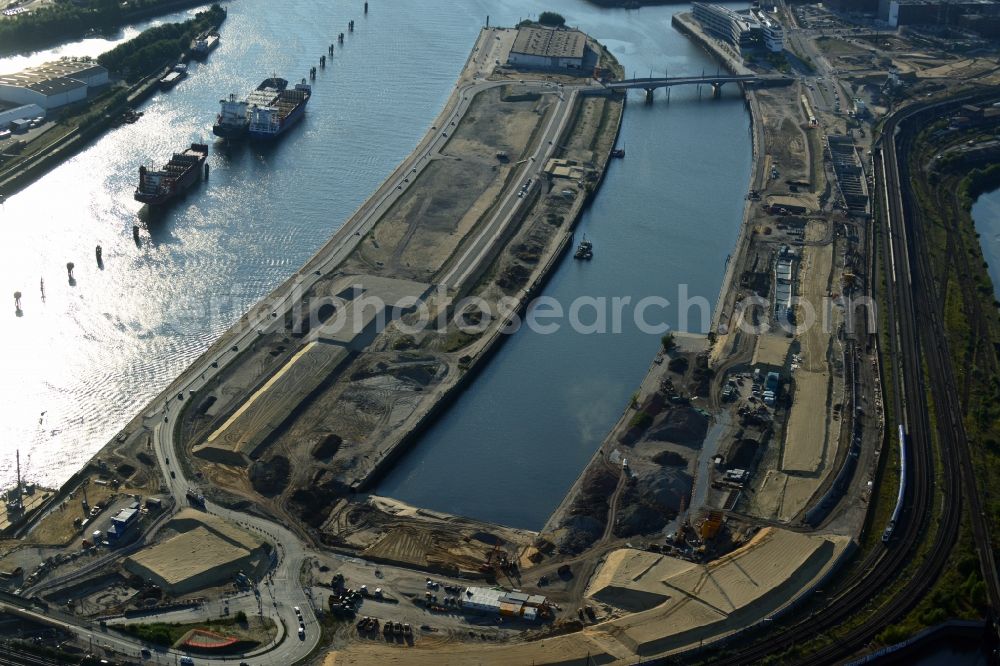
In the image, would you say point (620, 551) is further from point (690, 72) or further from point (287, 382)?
A: point (690, 72)

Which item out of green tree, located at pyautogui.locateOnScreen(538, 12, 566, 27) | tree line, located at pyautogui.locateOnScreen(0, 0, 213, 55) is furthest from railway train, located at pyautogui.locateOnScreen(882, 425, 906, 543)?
tree line, located at pyautogui.locateOnScreen(0, 0, 213, 55)

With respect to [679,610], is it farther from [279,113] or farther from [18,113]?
[18,113]

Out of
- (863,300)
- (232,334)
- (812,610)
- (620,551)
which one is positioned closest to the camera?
(812,610)

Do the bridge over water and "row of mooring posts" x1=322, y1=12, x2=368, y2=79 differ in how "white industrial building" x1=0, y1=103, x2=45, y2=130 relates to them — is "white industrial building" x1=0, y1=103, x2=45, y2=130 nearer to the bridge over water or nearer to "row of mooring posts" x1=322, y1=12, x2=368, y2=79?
"row of mooring posts" x1=322, y1=12, x2=368, y2=79

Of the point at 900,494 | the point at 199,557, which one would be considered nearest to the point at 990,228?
the point at 900,494

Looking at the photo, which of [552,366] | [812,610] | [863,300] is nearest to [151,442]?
[552,366]
